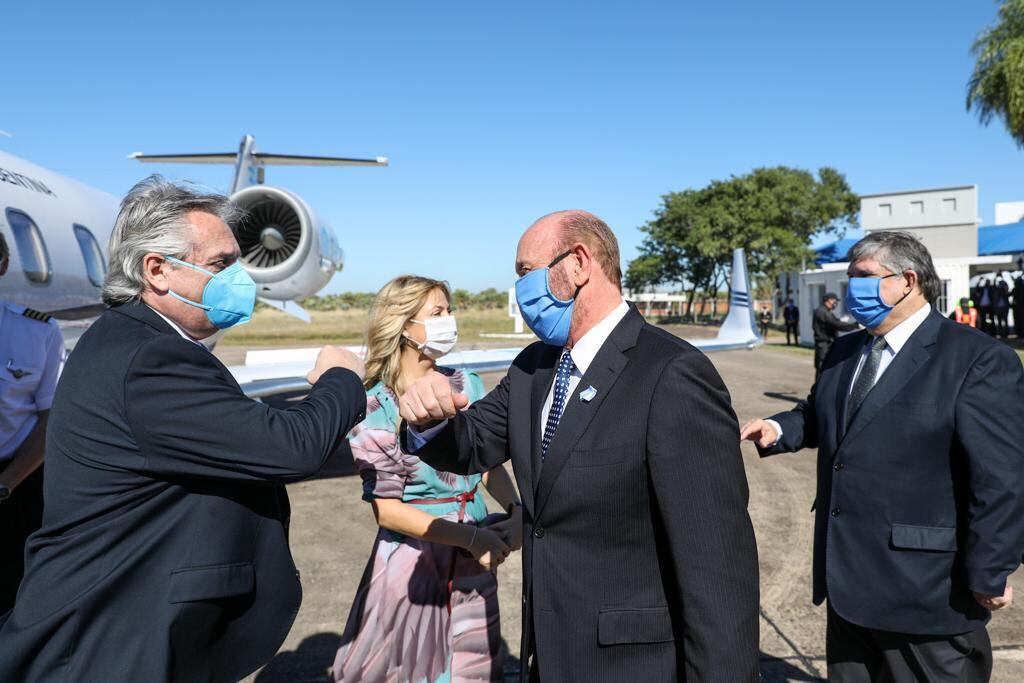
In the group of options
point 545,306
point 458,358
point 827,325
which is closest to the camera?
point 545,306

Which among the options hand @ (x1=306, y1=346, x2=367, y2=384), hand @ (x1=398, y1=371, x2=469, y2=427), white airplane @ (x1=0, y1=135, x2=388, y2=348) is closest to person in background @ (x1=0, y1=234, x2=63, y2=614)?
white airplane @ (x1=0, y1=135, x2=388, y2=348)

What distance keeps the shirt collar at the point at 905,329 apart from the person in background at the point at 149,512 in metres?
2.13

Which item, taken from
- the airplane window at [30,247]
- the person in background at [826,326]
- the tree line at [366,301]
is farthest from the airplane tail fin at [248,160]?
the tree line at [366,301]

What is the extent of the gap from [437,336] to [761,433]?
1369 mm

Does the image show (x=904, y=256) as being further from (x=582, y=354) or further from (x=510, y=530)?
(x=510, y=530)

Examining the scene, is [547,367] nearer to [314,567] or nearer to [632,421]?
[632,421]

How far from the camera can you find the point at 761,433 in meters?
Result: 2.74

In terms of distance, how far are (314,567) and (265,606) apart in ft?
11.3

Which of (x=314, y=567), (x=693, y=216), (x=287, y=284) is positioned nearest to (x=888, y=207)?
(x=693, y=216)

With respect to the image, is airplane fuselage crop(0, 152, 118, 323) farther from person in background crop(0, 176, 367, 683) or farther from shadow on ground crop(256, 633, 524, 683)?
person in background crop(0, 176, 367, 683)

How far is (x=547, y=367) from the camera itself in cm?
217

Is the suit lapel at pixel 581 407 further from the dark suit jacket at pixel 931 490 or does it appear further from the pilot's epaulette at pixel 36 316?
the pilot's epaulette at pixel 36 316

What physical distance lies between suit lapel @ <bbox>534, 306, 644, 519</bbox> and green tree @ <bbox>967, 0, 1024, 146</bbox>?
24.2m

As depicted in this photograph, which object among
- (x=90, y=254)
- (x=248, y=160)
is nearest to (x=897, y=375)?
(x=90, y=254)
